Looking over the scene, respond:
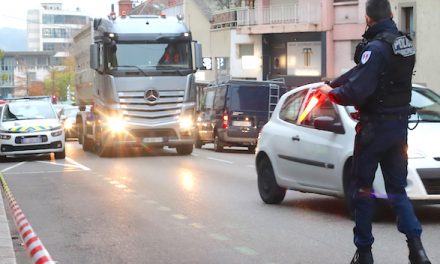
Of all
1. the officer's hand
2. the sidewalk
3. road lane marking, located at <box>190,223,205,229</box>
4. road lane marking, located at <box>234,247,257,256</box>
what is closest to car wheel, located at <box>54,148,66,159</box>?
the sidewalk

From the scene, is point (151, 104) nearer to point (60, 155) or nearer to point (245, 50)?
point (60, 155)

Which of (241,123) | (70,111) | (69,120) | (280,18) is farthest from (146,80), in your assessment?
(280,18)

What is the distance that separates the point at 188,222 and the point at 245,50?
3931 centimetres

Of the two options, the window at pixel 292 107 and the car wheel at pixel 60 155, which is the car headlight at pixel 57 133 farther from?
the window at pixel 292 107

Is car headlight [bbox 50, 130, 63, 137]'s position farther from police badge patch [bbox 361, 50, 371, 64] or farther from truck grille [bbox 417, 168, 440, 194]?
police badge patch [bbox 361, 50, 371, 64]

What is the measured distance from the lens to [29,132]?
905 inches

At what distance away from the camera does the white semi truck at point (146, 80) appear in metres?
23.0

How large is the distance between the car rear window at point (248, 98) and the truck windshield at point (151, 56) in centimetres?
338

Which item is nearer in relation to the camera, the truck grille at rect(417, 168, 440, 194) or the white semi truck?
the truck grille at rect(417, 168, 440, 194)

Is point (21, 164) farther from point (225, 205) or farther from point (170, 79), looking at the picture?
point (225, 205)

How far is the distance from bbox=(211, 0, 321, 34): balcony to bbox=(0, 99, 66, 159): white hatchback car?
2001cm

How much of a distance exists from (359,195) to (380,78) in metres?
0.85

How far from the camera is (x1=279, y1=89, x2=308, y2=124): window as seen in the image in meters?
11.3

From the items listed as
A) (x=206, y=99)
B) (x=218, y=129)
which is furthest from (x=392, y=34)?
(x=206, y=99)
